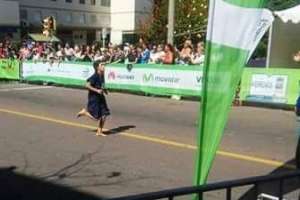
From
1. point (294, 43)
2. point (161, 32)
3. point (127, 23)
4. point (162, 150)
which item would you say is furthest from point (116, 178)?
point (127, 23)

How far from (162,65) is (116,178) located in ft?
35.2

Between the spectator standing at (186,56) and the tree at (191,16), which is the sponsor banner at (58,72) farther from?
the tree at (191,16)

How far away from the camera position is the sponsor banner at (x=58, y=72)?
21391 mm

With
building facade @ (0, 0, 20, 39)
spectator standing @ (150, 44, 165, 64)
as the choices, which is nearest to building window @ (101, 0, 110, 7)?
building facade @ (0, 0, 20, 39)

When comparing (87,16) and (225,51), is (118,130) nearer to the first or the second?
(225,51)

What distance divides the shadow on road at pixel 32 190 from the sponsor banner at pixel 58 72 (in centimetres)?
1319

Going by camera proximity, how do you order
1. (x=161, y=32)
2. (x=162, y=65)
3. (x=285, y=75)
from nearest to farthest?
(x=285, y=75)
(x=162, y=65)
(x=161, y=32)

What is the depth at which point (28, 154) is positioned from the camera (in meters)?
9.44

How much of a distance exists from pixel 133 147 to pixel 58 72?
13311 millimetres

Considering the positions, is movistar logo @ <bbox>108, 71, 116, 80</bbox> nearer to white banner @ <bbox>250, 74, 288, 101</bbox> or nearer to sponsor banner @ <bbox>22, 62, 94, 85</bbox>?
sponsor banner @ <bbox>22, 62, 94, 85</bbox>

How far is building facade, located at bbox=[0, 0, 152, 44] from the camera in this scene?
247 ft

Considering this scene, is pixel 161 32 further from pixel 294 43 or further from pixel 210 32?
pixel 210 32

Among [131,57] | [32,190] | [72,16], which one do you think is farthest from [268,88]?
[72,16]

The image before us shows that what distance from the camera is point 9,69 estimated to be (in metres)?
25.1
